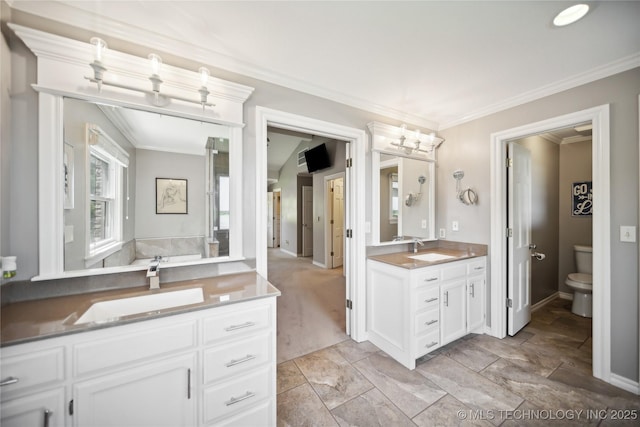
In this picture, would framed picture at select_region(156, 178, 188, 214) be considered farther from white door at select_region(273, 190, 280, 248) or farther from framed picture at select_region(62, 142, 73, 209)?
white door at select_region(273, 190, 280, 248)

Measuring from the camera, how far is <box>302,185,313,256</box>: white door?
6.99m

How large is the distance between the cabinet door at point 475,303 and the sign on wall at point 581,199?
2.34 m

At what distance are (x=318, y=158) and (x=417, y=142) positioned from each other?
2.96 m

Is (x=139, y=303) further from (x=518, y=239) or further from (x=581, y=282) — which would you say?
(x=581, y=282)

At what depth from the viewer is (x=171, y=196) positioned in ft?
5.49

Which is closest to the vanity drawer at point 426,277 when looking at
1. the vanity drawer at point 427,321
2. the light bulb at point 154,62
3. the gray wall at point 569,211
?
the vanity drawer at point 427,321

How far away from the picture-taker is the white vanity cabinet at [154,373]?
2.98 feet

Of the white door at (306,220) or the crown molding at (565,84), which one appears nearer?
the crown molding at (565,84)

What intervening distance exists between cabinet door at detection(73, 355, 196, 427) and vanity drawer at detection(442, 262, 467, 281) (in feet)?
6.76

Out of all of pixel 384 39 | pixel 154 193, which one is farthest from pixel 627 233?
pixel 154 193

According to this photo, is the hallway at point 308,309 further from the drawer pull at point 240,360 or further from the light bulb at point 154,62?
the light bulb at point 154,62

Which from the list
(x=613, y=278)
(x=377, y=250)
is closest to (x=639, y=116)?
(x=613, y=278)

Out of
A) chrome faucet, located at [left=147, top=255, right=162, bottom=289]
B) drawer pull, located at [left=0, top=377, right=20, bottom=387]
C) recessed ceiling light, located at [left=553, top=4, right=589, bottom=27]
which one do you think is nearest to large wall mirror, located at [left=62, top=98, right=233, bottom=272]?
chrome faucet, located at [left=147, top=255, right=162, bottom=289]

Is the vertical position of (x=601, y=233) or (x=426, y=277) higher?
(x=601, y=233)
